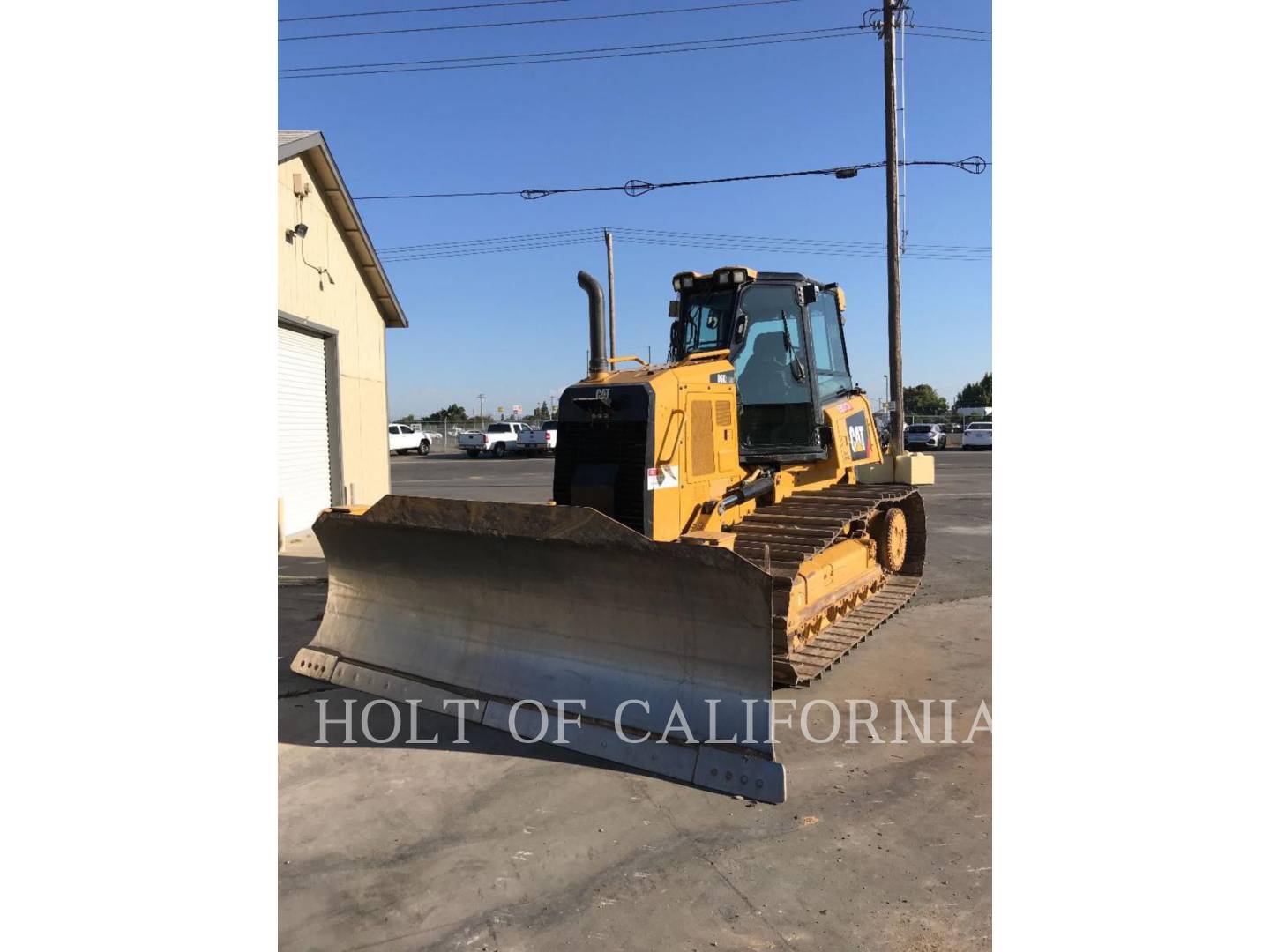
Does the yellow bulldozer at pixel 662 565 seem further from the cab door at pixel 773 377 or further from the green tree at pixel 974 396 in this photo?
the green tree at pixel 974 396

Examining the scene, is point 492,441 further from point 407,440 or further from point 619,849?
point 619,849

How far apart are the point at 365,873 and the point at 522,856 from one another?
24.5 inches

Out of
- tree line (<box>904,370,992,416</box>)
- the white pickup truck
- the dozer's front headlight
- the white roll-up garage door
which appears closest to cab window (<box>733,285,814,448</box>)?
the dozer's front headlight

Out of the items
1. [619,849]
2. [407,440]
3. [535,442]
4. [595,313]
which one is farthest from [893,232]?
[407,440]

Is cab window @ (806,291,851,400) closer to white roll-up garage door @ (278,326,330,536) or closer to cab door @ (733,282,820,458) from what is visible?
cab door @ (733,282,820,458)

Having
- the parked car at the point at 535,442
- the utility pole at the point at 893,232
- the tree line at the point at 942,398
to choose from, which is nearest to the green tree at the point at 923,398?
the tree line at the point at 942,398

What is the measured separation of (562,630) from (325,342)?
32.1ft

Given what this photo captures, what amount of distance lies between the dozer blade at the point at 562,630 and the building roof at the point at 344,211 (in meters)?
7.60

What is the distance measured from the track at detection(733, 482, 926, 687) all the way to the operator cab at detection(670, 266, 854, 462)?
1.77ft

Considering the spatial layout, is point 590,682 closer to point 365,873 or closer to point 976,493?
point 365,873

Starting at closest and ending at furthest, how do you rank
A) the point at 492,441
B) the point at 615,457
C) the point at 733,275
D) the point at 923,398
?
the point at 615,457, the point at 733,275, the point at 492,441, the point at 923,398

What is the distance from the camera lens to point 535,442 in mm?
37344

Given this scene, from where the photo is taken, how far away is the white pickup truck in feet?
123

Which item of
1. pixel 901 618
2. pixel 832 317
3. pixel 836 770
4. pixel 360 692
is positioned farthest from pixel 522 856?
pixel 832 317
